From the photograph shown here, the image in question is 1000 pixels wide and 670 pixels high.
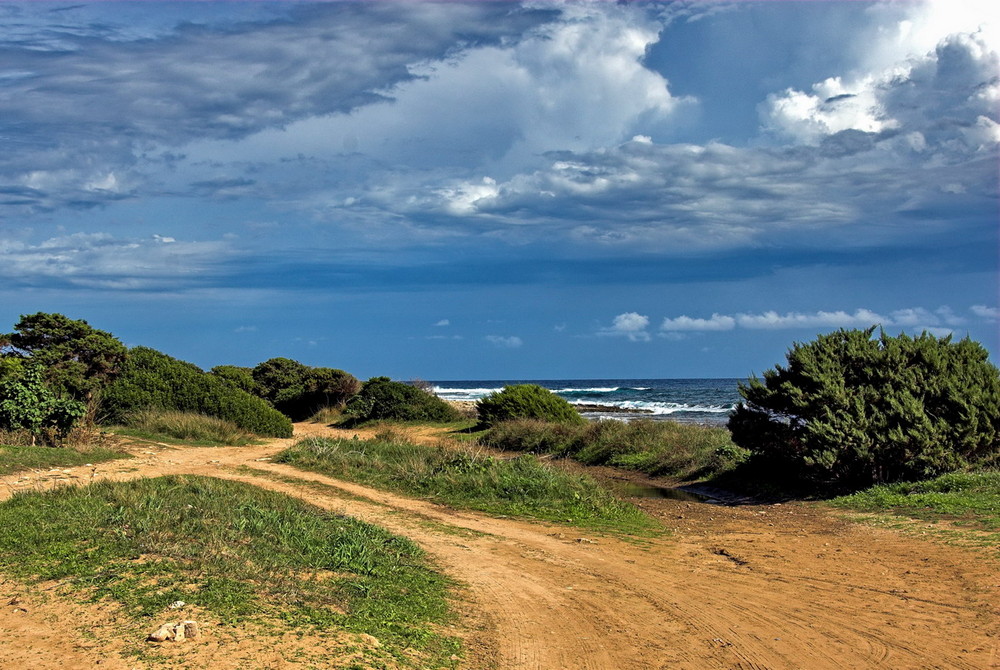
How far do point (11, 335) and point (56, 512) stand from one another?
1741 cm

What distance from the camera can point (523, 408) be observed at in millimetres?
29969

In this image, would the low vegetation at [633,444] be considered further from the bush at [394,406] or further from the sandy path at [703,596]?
the bush at [394,406]

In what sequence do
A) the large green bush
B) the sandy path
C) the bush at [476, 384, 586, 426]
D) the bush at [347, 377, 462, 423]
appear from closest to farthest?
the sandy path
the large green bush
the bush at [476, 384, 586, 426]
the bush at [347, 377, 462, 423]

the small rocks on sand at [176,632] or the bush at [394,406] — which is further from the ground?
the bush at [394,406]

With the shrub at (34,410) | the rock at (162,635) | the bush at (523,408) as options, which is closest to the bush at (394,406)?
the bush at (523,408)

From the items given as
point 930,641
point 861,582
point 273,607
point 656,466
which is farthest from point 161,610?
point 656,466

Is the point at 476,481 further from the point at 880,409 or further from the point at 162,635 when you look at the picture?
the point at 162,635

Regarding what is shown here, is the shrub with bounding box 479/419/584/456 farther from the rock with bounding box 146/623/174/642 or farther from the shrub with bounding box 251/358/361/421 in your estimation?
the rock with bounding box 146/623/174/642

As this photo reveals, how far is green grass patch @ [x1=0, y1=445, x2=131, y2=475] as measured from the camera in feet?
43.1

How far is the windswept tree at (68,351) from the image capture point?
2258 cm

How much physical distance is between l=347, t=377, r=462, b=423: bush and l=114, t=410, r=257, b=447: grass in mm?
10810

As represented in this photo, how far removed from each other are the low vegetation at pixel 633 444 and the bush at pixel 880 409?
330cm

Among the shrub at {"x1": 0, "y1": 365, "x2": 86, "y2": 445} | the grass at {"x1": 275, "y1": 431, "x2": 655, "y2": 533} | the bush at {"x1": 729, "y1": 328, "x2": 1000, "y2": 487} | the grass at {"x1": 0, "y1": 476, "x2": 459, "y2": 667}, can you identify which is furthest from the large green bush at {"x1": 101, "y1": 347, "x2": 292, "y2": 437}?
the bush at {"x1": 729, "y1": 328, "x2": 1000, "y2": 487}

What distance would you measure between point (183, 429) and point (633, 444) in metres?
12.7
